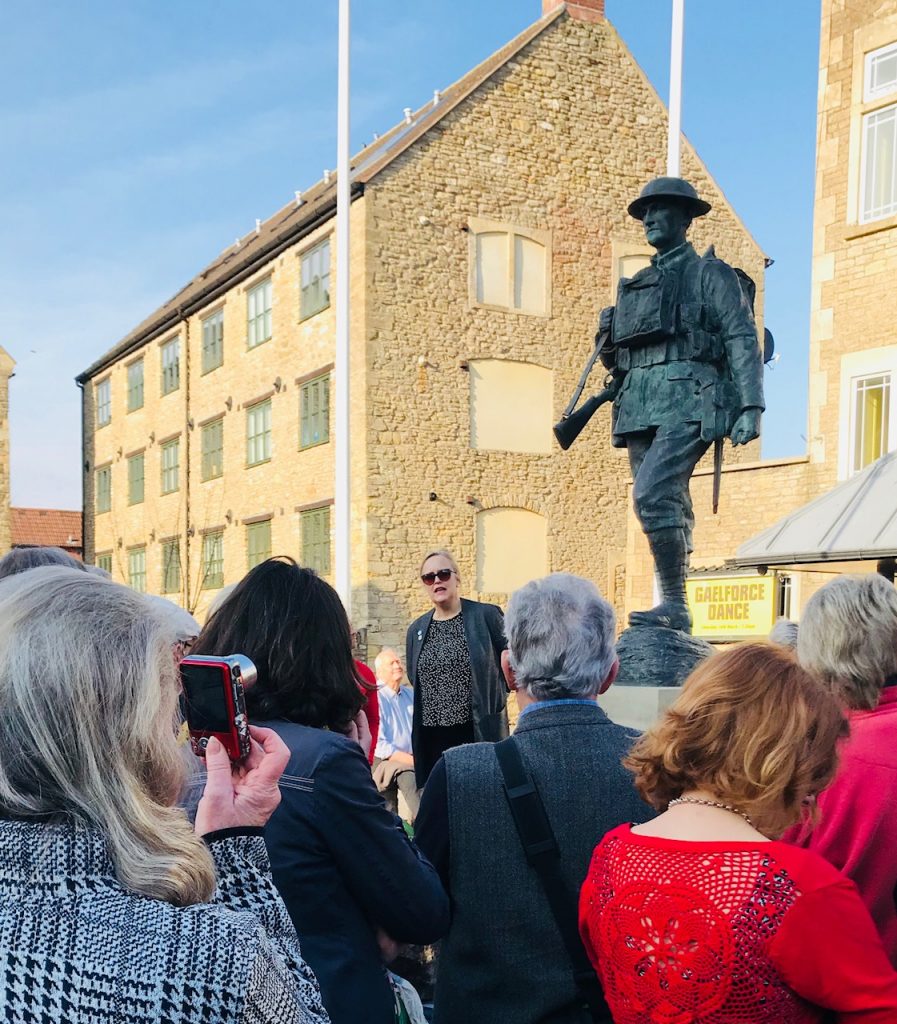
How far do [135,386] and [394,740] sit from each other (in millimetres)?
28632

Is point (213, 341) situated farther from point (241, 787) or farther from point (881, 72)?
point (241, 787)

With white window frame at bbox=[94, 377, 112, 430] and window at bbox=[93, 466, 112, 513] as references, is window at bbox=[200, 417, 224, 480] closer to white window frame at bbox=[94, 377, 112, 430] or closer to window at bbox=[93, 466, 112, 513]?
window at bbox=[93, 466, 112, 513]

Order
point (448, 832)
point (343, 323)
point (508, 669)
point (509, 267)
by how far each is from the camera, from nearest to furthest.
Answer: point (448, 832) → point (508, 669) → point (343, 323) → point (509, 267)

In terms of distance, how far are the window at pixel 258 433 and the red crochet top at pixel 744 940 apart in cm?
2474

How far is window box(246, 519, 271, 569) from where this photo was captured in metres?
26.3

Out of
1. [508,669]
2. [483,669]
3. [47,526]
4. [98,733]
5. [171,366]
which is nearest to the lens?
[98,733]

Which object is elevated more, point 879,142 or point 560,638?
point 879,142

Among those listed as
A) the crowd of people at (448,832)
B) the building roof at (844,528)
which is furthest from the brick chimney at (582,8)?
the crowd of people at (448,832)

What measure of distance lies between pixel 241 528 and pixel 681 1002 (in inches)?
1029

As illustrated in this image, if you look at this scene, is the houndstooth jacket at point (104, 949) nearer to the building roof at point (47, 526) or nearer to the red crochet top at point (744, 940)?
the red crochet top at point (744, 940)

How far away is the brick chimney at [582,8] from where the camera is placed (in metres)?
24.6

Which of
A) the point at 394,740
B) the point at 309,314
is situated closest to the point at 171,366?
the point at 309,314

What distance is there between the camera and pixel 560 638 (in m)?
2.79

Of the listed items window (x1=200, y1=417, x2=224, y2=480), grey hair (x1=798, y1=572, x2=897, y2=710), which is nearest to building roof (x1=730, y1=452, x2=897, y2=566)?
grey hair (x1=798, y1=572, x2=897, y2=710)
